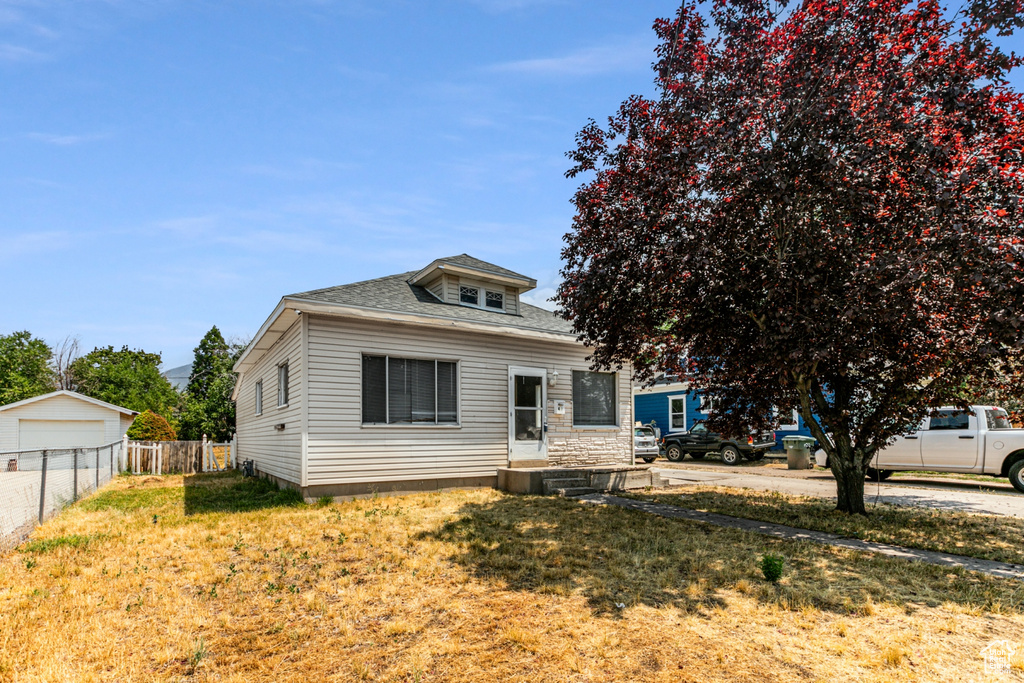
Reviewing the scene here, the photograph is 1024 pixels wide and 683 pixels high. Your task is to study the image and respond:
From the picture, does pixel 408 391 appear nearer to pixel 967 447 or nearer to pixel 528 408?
pixel 528 408

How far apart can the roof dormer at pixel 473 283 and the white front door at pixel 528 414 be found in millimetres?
Answer: 1885

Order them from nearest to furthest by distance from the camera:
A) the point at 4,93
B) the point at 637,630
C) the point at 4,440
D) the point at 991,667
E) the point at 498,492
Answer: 1. the point at 991,667
2. the point at 637,630
3. the point at 4,93
4. the point at 498,492
5. the point at 4,440

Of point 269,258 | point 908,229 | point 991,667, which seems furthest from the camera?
point 269,258

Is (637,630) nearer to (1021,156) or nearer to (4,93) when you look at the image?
(1021,156)

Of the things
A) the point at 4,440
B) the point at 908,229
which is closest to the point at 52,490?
the point at 908,229

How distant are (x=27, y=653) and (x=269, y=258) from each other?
22.7 m

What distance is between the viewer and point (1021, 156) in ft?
21.3

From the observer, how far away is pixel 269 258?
24.3 m

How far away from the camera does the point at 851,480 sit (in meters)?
8.59

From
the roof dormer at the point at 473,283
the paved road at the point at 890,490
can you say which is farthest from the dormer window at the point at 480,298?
the paved road at the point at 890,490

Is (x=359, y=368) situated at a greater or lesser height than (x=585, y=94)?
lesser

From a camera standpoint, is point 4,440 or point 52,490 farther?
point 4,440

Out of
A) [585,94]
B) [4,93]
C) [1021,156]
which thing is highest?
[4,93]

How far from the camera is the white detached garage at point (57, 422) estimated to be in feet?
73.5
